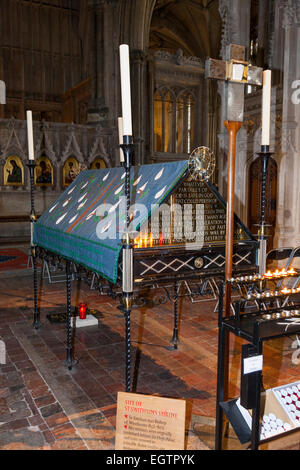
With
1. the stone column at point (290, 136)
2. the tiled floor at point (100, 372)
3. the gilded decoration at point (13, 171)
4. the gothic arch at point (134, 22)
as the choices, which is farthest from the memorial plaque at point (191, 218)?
the gothic arch at point (134, 22)

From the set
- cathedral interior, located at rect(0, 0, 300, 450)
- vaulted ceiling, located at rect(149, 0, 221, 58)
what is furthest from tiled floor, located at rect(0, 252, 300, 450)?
vaulted ceiling, located at rect(149, 0, 221, 58)

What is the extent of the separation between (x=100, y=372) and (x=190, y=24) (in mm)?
23899

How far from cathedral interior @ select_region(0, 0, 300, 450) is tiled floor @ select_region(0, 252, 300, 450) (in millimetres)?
16

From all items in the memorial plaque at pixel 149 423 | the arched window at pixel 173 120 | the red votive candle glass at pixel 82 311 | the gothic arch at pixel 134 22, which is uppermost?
the gothic arch at pixel 134 22

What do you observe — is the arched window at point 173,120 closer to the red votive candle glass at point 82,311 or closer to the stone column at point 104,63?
the stone column at point 104,63

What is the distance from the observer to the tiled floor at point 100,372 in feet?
9.37

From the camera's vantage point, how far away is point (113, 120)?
16328 mm

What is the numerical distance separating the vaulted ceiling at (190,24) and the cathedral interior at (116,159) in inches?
3.1

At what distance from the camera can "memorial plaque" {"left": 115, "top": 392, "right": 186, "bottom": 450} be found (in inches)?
85.1

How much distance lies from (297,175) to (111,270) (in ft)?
21.5

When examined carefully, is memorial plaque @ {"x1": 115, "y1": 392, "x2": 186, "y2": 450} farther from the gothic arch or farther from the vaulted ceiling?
the vaulted ceiling

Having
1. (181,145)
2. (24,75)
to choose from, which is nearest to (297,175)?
(181,145)

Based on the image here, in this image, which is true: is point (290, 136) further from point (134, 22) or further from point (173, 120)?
point (134, 22)
